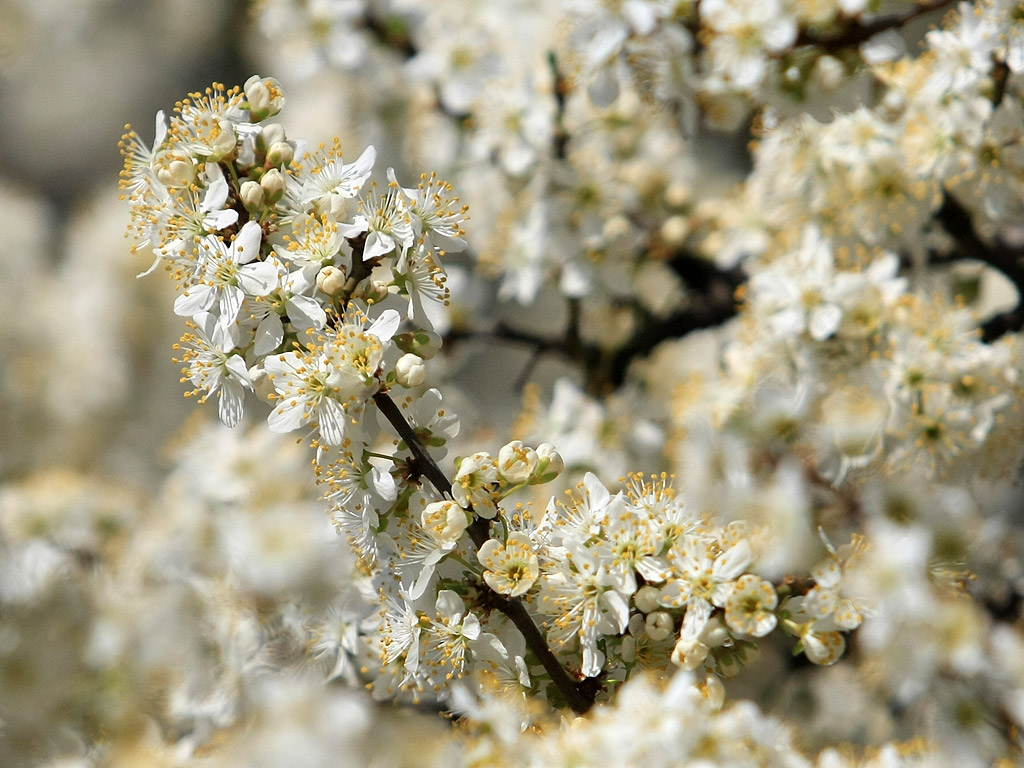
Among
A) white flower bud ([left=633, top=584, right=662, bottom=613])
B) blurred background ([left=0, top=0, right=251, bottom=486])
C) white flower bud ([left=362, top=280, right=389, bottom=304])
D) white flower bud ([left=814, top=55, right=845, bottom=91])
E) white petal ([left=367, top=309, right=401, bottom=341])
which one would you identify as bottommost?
blurred background ([left=0, top=0, right=251, bottom=486])

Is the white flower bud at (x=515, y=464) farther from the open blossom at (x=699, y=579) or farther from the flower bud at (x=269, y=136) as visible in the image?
the flower bud at (x=269, y=136)

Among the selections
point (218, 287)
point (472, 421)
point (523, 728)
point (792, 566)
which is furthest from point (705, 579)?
point (472, 421)

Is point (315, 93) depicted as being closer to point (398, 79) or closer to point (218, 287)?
point (398, 79)

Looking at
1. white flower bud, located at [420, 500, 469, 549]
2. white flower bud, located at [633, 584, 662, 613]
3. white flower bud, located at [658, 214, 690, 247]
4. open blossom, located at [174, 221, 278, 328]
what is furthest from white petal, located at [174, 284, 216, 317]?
white flower bud, located at [658, 214, 690, 247]

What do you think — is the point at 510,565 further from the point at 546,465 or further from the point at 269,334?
the point at 269,334

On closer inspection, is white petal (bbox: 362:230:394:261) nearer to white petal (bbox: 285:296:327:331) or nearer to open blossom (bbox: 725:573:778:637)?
white petal (bbox: 285:296:327:331)

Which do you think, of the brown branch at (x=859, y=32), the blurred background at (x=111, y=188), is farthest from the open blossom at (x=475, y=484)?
the blurred background at (x=111, y=188)
